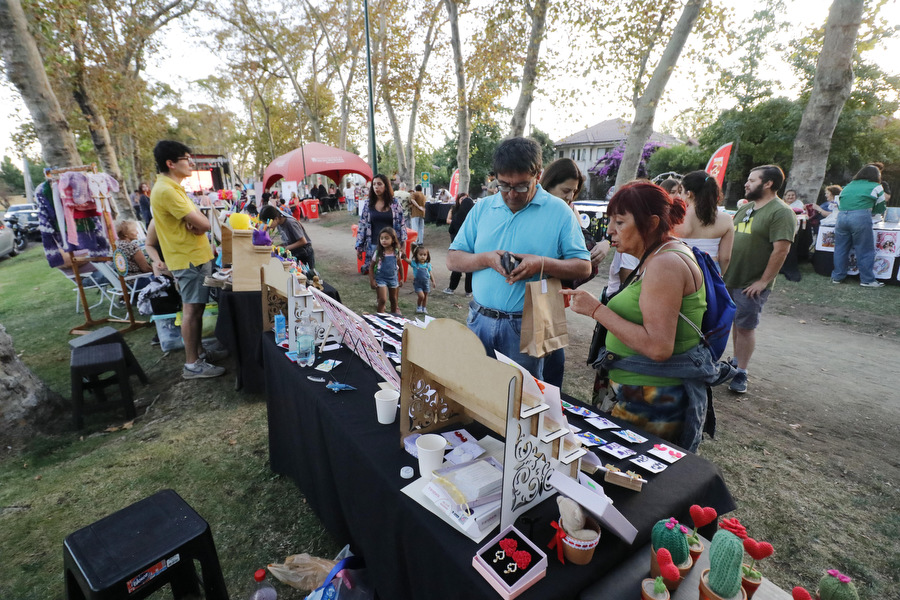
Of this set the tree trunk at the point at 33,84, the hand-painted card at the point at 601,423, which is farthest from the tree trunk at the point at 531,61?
the hand-painted card at the point at 601,423

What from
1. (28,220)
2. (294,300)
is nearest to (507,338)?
(294,300)

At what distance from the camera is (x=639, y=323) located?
5.28ft

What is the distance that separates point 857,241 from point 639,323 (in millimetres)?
8181

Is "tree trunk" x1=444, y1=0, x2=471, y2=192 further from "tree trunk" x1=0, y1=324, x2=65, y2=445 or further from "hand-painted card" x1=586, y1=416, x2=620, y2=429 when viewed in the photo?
"hand-painted card" x1=586, y1=416, x2=620, y2=429

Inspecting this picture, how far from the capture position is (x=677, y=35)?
6.80 meters

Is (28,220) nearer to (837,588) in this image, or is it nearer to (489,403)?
(489,403)

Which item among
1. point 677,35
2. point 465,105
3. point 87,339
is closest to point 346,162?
point 465,105

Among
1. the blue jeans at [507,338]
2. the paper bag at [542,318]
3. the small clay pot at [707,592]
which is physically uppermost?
the paper bag at [542,318]

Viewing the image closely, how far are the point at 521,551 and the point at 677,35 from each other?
8.41 m

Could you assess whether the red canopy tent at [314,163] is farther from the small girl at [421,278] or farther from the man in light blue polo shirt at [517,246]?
the man in light blue polo shirt at [517,246]

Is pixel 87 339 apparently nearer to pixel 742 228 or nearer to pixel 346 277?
pixel 346 277

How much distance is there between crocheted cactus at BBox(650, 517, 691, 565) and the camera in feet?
3.18

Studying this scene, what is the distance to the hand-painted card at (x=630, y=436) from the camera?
1490 mm

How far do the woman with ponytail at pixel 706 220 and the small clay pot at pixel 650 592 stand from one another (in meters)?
2.73
